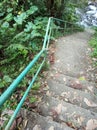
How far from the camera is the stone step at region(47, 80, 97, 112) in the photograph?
3.98 meters

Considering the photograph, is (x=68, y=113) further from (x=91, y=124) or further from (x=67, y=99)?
(x=67, y=99)

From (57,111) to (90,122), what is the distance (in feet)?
1.82

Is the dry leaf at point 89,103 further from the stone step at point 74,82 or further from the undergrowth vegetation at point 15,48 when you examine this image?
the undergrowth vegetation at point 15,48

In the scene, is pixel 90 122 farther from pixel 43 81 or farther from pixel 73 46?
pixel 73 46

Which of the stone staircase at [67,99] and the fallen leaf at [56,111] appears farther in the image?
the fallen leaf at [56,111]

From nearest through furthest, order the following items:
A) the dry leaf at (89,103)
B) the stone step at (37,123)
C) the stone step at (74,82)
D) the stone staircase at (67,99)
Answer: the stone step at (37,123), the stone staircase at (67,99), the dry leaf at (89,103), the stone step at (74,82)

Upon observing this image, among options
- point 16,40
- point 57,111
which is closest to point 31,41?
point 16,40

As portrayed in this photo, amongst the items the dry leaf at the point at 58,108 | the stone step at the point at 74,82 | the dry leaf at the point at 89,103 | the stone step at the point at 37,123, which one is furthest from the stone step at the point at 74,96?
the stone step at the point at 37,123

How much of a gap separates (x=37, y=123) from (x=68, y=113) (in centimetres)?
69

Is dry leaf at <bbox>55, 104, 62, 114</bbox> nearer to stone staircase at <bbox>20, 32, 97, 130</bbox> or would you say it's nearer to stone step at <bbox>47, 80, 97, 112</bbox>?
stone staircase at <bbox>20, 32, 97, 130</bbox>

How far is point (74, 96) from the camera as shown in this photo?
163 inches

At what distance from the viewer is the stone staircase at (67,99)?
10.2ft

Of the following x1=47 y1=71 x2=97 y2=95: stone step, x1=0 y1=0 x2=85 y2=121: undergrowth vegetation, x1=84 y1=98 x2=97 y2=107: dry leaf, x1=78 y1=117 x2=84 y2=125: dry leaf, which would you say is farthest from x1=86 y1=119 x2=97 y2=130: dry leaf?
x1=47 y1=71 x2=97 y2=95: stone step

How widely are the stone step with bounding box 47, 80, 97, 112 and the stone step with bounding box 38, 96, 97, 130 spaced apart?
0.35 metres
